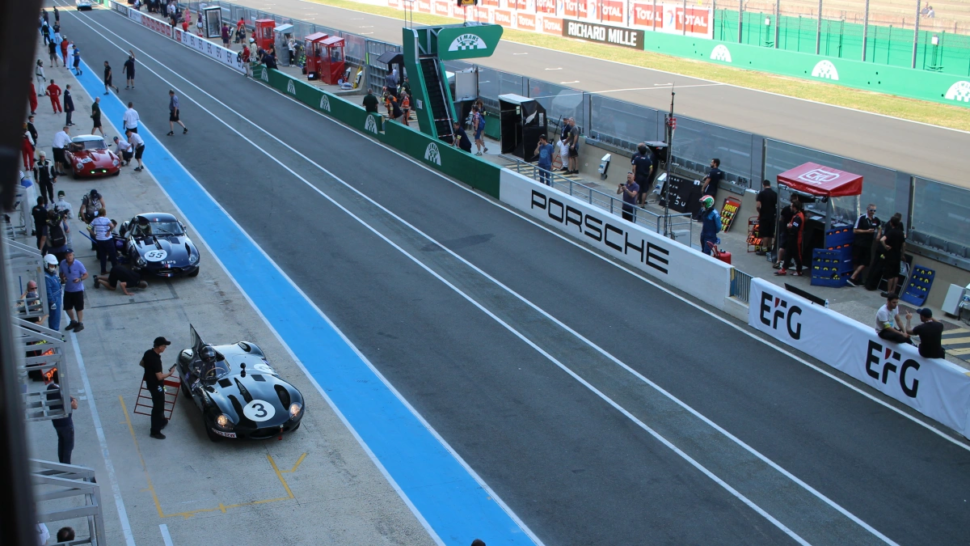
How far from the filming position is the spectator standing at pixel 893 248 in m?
19.3

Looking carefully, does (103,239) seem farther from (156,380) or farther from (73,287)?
(156,380)

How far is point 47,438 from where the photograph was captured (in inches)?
570

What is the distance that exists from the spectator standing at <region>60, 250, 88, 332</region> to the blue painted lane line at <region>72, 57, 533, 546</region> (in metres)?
3.59

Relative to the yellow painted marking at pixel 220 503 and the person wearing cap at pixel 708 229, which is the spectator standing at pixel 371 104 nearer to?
the person wearing cap at pixel 708 229

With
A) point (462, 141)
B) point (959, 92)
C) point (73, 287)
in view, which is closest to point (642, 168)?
point (462, 141)

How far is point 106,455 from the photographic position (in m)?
14.0

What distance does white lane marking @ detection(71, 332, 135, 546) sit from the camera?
39.7 feet

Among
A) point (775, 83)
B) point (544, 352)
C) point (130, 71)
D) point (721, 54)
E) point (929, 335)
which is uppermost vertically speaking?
point (721, 54)

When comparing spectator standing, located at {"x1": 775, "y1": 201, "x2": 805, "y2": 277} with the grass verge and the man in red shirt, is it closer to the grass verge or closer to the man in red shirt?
the grass verge

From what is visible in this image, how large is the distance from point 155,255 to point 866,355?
1543 cm

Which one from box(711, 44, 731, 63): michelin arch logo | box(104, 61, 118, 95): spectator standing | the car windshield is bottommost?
the car windshield

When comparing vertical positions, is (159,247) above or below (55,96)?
below

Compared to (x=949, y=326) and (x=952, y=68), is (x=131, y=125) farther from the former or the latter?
(x=952, y=68)

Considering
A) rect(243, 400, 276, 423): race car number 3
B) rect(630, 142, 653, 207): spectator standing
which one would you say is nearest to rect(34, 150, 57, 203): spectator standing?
rect(243, 400, 276, 423): race car number 3
